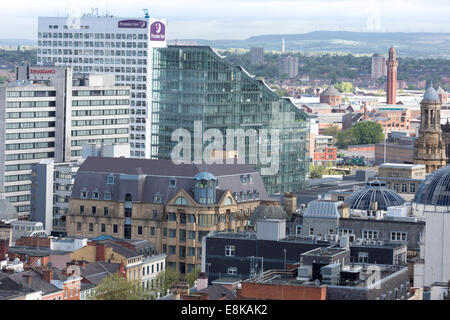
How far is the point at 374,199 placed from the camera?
75.1m

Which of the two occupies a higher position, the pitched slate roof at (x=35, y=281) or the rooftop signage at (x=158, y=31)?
the rooftop signage at (x=158, y=31)

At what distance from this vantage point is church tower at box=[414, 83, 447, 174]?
10475 centimetres

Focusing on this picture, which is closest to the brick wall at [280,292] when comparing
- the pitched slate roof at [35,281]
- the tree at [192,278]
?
the pitched slate roof at [35,281]

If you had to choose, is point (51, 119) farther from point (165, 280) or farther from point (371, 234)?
point (371, 234)

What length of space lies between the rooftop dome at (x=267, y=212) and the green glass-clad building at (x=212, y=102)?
30.8m

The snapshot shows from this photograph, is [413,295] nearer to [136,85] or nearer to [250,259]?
[250,259]

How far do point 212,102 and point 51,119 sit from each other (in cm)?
1661

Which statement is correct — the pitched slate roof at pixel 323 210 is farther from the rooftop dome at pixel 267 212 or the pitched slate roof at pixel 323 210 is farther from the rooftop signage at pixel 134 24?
the rooftop signage at pixel 134 24

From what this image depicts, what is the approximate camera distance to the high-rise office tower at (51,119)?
110688mm

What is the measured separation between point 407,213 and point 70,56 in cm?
10423

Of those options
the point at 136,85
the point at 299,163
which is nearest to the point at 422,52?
the point at 299,163

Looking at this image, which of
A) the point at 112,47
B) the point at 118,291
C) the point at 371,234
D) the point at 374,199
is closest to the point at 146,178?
the point at 374,199

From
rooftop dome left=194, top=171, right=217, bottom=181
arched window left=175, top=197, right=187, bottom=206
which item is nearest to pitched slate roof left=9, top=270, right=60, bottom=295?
rooftop dome left=194, top=171, right=217, bottom=181

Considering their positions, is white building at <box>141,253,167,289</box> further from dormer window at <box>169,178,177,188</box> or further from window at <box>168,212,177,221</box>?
dormer window at <box>169,178,177,188</box>
